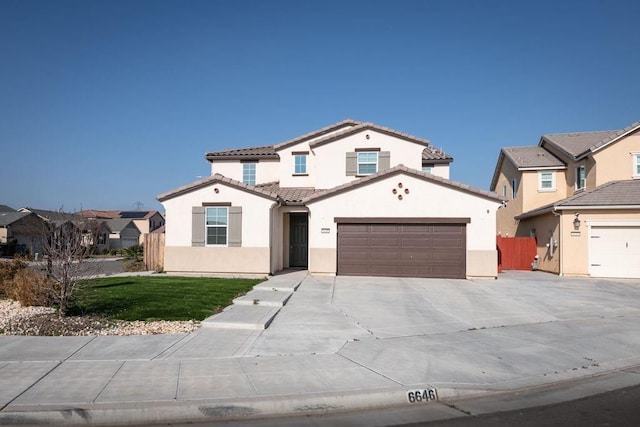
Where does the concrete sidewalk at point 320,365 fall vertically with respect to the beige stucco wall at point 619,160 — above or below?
below

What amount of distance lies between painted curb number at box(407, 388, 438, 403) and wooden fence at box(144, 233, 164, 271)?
17.5 metres

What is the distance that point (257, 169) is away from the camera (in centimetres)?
2492

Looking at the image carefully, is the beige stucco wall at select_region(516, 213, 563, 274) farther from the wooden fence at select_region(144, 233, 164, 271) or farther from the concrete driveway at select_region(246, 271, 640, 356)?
the wooden fence at select_region(144, 233, 164, 271)

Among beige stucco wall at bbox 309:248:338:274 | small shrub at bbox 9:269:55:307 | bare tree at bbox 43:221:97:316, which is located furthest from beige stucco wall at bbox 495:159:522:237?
small shrub at bbox 9:269:55:307

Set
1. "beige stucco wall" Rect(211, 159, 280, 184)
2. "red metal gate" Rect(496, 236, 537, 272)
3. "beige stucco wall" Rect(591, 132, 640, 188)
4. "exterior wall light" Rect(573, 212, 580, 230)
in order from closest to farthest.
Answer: "exterior wall light" Rect(573, 212, 580, 230) → "beige stucco wall" Rect(591, 132, 640, 188) → "beige stucco wall" Rect(211, 159, 280, 184) → "red metal gate" Rect(496, 236, 537, 272)

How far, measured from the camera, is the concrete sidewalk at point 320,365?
5.34 metres

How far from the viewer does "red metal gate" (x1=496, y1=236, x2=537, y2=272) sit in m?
24.8

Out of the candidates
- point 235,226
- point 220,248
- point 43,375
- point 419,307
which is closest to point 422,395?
point 43,375

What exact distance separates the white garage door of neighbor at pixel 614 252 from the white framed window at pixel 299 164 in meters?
14.0

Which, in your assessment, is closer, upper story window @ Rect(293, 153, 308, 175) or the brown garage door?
the brown garage door

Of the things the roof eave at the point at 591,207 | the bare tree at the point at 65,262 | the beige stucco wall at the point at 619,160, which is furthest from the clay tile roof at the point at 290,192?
the beige stucco wall at the point at 619,160

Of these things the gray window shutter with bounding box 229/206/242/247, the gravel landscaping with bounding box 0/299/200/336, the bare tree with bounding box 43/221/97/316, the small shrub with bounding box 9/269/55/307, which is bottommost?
the gravel landscaping with bounding box 0/299/200/336

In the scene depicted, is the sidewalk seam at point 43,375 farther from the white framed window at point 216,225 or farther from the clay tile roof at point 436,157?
the clay tile roof at point 436,157

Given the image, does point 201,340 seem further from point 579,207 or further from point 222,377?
point 579,207
